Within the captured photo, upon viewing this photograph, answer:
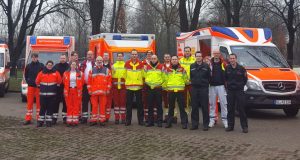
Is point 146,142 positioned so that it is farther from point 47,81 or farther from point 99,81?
point 47,81

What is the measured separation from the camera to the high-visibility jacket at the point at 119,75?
11.5 m

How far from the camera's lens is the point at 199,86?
10.9 m

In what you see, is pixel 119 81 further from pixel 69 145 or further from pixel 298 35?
pixel 298 35

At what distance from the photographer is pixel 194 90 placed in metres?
11.0

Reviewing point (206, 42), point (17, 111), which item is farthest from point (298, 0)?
point (17, 111)

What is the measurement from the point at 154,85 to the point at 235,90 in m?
2.03

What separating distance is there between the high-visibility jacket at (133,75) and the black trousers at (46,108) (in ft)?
6.60

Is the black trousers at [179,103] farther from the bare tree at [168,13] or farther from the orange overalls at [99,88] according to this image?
the bare tree at [168,13]

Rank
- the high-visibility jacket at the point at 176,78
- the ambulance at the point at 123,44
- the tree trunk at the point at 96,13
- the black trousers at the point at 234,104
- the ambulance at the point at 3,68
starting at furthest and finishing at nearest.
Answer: the tree trunk at the point at 96,13 → the ambulance at the point at 3,68 → the ambulance at the point at 123,44 → the high-visibility jacket at the point at 176,78 → the black trousers at the point at 234,104

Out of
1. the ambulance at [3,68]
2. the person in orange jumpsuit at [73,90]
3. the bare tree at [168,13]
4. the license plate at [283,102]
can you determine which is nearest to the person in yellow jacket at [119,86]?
the person in orange jumpsuit at [73,90]

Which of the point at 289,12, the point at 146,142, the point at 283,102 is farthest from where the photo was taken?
the point at 289,12

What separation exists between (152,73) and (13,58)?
2553 cm

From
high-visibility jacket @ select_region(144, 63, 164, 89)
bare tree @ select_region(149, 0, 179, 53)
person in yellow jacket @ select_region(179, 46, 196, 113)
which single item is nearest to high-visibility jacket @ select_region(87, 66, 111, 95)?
high-visibility jacket @ select_region(144, 63, 164, 89)

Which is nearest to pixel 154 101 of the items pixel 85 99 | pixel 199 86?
pixel 199 86
